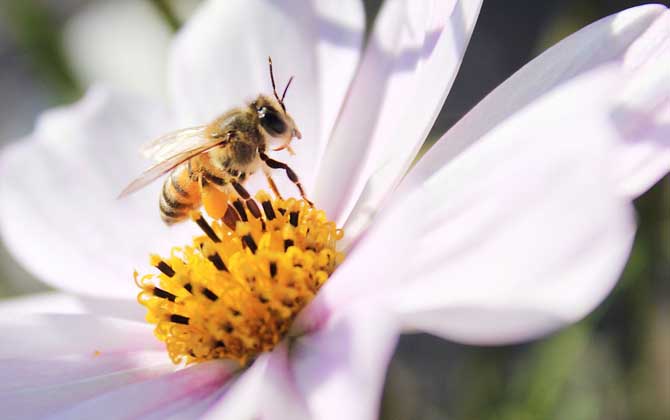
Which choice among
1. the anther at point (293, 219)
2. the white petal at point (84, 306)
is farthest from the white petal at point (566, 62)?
the white petal at point (84, 306)

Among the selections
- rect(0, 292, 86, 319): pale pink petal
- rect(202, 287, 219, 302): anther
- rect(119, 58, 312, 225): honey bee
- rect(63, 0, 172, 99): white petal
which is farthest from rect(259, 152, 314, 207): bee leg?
rect(63, 0, 172, 99): white petal

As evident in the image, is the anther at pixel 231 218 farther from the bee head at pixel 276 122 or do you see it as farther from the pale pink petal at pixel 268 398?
the pale pink petal at pixel 268 398

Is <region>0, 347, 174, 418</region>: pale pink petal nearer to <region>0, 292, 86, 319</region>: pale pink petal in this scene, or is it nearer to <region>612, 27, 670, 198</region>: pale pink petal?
<region>0, 292, 86, 319</region>: pale pink petal

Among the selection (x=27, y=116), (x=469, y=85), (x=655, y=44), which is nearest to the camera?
(x=655, y=44)

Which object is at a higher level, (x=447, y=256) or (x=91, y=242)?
(x=447, y=256)

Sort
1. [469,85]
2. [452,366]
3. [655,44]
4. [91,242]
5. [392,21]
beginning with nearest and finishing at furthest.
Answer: [655,44] < [392,21] < [91,242] < [452,366] < [469,85]

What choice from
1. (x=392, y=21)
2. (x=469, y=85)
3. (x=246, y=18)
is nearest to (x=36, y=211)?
(x=246, y=18)

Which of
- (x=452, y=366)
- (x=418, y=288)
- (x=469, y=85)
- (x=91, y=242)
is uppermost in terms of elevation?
(x=418, y=288)

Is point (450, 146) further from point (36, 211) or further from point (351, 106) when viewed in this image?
point (36, 211)
